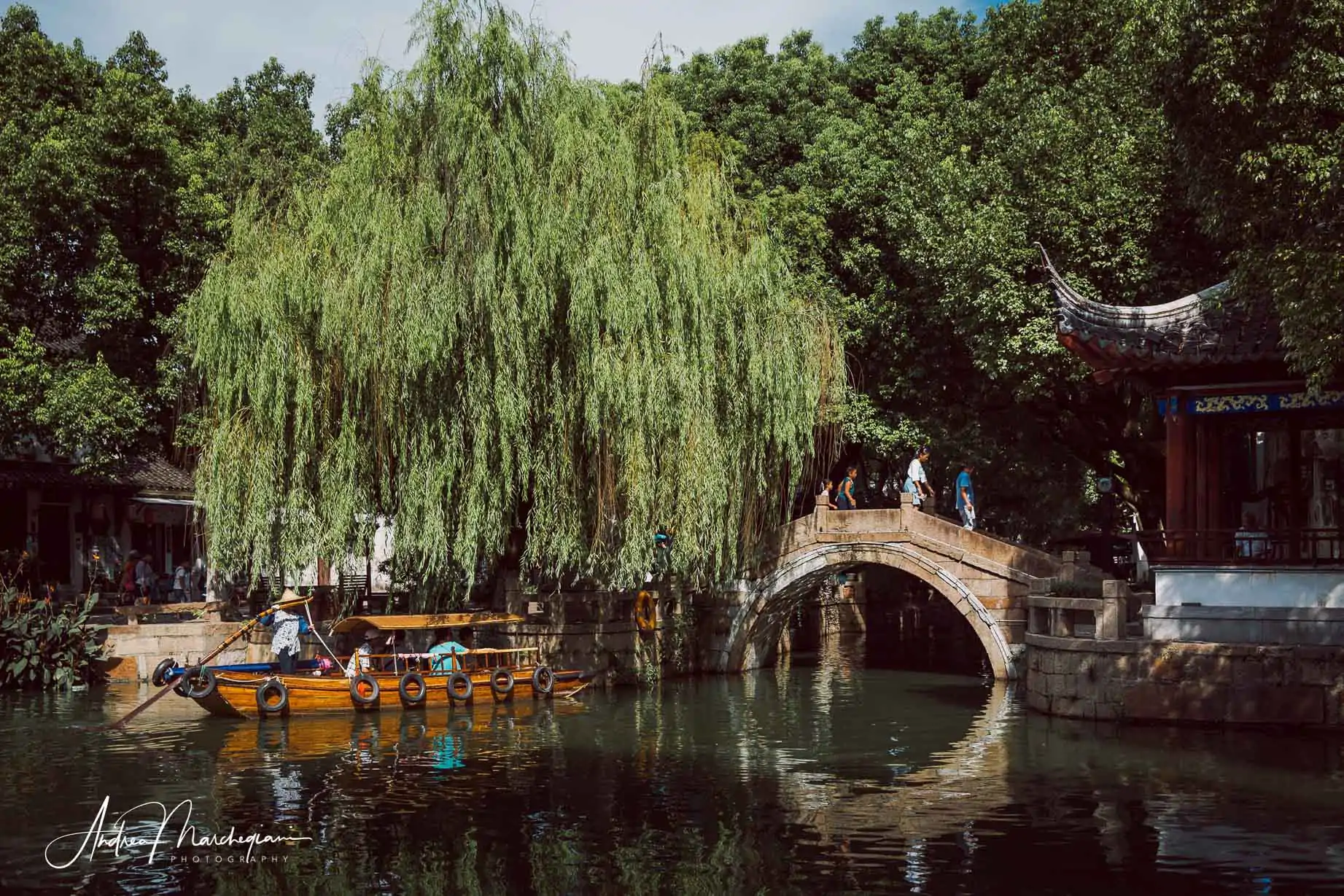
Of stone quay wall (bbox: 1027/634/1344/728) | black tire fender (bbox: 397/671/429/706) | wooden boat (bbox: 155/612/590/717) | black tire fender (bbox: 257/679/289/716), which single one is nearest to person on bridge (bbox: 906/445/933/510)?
stone quay wall (bbox: 1027/634/1344/728)

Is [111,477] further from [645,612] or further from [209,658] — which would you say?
[645,612]

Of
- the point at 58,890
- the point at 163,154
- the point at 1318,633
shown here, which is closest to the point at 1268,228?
the point at 1318,633

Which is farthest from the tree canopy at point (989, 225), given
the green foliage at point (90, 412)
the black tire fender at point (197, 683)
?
the black tire fender at point (197, 683)

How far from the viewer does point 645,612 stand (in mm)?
23016

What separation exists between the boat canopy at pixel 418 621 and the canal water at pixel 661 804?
47.7 inches

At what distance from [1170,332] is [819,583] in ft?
29.6

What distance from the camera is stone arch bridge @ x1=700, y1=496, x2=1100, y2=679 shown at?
71.8 ft

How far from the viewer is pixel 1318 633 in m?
16.6

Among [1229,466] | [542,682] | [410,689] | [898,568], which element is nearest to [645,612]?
[542,682]

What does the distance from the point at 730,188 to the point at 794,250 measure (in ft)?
12.7

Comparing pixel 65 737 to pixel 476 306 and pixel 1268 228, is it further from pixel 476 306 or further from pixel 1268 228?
pixel 1268 228

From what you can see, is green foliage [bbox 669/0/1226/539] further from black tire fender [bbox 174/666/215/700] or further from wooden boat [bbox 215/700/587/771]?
black tire fender [bbox 174/666/215/700]

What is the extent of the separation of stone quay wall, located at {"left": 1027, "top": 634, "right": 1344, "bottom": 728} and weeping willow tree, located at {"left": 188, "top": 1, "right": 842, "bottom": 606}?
5.12 m

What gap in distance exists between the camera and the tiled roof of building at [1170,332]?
17.3 m
